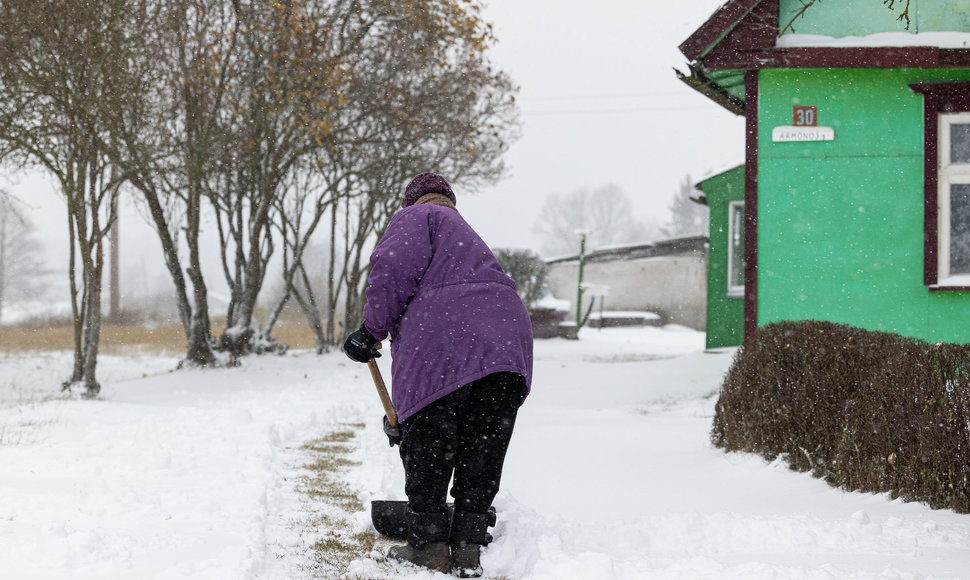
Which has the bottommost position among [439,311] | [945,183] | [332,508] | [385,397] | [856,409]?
[332,508]

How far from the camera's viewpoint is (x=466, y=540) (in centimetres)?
352

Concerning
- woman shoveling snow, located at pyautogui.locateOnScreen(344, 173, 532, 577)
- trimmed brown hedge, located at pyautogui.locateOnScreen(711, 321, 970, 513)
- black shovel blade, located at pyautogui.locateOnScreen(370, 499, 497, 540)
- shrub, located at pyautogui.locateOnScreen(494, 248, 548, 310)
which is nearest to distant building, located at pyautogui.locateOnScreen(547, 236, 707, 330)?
shrub, located at pyautogui.locateOnScreen(494, 248, 548, 310)

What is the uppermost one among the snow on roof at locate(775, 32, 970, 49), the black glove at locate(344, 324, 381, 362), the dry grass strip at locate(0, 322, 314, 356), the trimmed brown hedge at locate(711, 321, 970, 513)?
the snow on roof at locate(775, 32, 970, 49)

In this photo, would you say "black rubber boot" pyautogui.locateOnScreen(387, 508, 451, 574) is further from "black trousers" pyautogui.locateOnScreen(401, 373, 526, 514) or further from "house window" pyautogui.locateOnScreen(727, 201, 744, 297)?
"house window" pyautogui.locateOnScreen(727, 201, 744, 297)

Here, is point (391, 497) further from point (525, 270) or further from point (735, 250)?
point (525, 270)

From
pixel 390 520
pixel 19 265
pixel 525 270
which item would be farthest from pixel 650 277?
pixel 19 265

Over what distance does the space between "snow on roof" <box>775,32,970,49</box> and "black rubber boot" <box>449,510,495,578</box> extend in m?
6.47

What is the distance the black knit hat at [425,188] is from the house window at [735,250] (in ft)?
39.7

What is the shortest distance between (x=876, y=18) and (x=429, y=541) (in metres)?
7.17

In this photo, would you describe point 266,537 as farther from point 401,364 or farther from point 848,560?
point 848,560

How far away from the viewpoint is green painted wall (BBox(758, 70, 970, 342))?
8.05 metres

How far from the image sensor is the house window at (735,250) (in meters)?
15.2

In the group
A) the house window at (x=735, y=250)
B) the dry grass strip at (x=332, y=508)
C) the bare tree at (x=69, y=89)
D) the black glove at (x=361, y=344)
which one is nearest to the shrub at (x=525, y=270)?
the house window at (x=735, y=250)

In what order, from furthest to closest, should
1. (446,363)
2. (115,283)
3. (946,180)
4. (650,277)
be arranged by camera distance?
(650,277) < (115,283) < (946,180) < (446,363)
